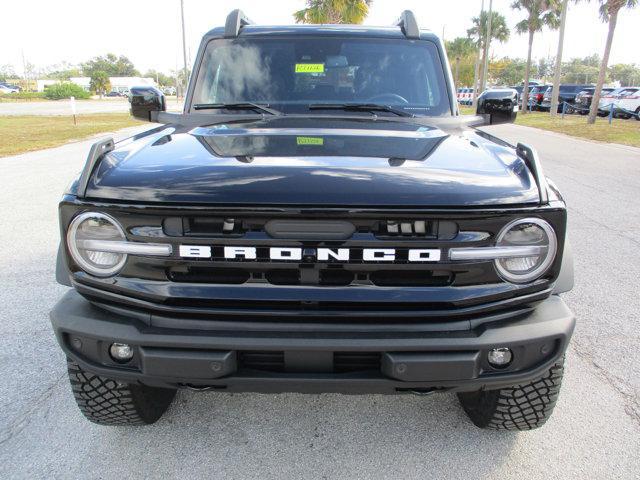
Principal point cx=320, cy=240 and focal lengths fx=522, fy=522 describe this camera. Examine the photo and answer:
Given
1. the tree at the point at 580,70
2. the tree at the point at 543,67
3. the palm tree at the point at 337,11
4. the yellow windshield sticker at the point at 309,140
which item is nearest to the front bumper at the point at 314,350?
the yellow windshield sticker at the point at 309,140

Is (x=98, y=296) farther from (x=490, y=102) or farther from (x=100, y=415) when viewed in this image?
(x=490, y=102)

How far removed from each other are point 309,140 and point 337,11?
20897mm

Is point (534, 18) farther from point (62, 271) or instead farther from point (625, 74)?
point (625, 74)

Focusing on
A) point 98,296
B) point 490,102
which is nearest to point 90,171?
point 98,296

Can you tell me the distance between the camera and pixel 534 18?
35.7 meters

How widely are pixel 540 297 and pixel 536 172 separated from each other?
460 mm

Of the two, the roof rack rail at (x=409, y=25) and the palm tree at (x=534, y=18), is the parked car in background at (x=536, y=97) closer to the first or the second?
the palm tree at (x=534, y=18)

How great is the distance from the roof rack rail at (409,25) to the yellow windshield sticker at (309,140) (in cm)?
144

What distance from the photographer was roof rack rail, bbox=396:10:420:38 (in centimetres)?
328

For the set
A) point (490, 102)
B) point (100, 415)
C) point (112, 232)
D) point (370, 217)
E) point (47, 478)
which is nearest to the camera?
point (370, 217)

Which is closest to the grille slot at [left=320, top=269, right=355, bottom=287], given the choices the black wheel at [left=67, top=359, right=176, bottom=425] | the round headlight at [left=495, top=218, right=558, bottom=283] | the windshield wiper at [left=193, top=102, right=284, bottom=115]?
the round headlight at [left=495, top=218, right=558, bottom=283]

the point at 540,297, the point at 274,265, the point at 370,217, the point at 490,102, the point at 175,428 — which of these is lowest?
the point at 175,428

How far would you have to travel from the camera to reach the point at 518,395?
7.17 feet

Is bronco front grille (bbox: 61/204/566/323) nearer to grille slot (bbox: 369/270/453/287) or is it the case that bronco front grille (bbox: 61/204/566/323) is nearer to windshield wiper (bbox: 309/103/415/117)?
grille slot (bbox: 369/270/453/287)
